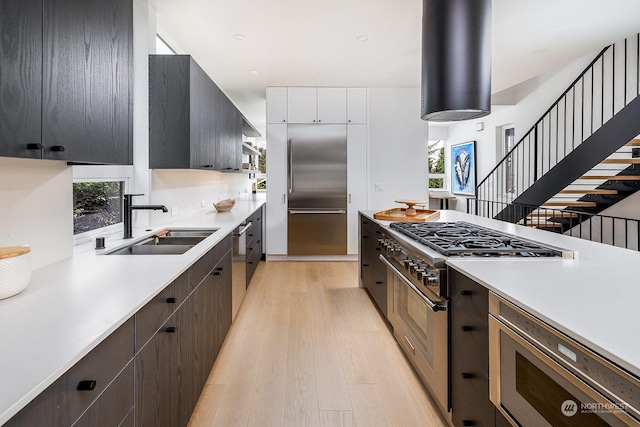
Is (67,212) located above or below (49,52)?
below

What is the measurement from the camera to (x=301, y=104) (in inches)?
219

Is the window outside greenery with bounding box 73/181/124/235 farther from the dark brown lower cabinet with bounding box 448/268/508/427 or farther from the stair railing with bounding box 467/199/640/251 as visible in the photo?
the stair railing with bounding box 467/199/640/251

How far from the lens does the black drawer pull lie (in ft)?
2.76

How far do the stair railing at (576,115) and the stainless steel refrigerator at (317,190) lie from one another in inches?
130

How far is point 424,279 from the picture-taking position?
74.7 inches

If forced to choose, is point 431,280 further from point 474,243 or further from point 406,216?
point 406,216

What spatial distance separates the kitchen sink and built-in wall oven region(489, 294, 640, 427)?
1849mm

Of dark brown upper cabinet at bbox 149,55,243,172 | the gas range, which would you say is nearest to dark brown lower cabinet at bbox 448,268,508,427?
the gas range

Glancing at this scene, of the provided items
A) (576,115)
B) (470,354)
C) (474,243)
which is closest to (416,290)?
(474,243)

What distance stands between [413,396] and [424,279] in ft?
2.47

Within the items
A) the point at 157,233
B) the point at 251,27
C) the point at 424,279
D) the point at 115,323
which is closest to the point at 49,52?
the point at 115,323

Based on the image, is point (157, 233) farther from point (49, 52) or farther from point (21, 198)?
point (49, 52)

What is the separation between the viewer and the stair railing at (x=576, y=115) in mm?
4613

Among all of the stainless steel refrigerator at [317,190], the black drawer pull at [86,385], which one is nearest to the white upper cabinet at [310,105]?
the stainless steel refrigerator at [317,190]
